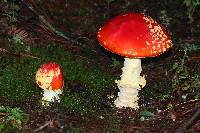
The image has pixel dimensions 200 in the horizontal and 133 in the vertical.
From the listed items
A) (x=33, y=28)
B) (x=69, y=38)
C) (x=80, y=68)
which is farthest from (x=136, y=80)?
(x=33, y=28)

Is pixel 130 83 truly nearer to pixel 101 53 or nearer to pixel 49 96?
pixel 49 96

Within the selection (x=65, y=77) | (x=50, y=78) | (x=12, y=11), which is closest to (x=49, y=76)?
(x=50, y=78)

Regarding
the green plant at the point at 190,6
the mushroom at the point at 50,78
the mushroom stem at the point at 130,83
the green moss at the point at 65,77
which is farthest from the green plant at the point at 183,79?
the mushroom at the point at 50,78

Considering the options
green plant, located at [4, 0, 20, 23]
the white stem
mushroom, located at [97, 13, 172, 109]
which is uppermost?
green plant, located at [4, 0, 20, 23]

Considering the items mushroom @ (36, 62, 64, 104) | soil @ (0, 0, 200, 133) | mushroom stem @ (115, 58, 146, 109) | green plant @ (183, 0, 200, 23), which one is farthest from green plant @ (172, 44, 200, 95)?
mushroom @ (36, 62, 64, 104)

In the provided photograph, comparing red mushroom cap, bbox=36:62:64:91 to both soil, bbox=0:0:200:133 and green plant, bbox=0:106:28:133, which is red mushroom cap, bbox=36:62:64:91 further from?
green plant, bbox=0:106:28:133

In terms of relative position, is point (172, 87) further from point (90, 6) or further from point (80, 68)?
point (90, 6)
